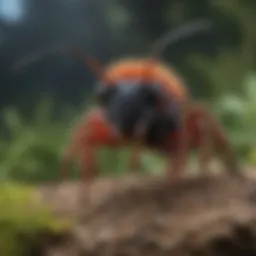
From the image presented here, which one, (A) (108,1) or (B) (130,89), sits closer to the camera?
(B) (130,89)

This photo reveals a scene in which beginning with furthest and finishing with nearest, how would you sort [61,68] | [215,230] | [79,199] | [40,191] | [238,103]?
[61,68] → [238,103] → [40,191] → [79,199] → [215,230]

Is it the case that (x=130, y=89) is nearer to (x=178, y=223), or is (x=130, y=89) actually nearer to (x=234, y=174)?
(x=234, y=174)

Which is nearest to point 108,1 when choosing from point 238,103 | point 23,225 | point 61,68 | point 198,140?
point 61,68

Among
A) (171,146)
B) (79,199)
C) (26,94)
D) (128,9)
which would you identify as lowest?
(79,199)

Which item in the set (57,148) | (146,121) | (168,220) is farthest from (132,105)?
(57,148)

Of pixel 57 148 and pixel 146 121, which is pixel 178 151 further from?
pixel 57 148

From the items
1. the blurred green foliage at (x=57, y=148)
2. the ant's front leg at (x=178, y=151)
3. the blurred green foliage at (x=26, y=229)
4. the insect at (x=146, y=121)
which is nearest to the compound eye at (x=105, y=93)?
the insect at (x=146, y=121)

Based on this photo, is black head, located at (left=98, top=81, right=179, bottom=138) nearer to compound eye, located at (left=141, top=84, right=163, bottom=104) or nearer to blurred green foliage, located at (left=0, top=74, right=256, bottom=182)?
compound eye, located at (left=141, top=84, right=163, bottom=104)

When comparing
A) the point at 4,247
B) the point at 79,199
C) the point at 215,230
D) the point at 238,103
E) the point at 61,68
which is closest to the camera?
the point at 215,230
